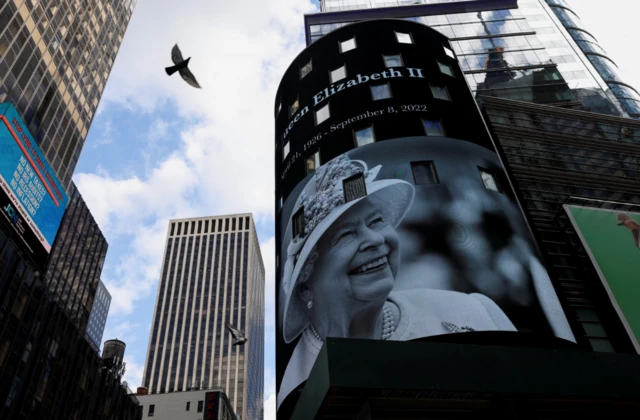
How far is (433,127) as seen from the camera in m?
27.7

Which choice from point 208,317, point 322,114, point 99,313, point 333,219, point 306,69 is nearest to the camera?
point 333,219

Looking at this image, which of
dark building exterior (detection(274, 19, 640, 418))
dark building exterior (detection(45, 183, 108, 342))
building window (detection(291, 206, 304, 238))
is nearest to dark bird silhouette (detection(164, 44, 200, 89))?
dark building exterior (detection(274, 19, 640, 418))

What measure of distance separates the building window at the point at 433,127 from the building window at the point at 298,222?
793 centimetres

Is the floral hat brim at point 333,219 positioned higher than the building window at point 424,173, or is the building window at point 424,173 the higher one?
the building window at point 424,173

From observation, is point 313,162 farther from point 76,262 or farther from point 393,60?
point 76,262

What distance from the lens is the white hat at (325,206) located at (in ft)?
78.4

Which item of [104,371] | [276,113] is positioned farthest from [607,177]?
[104,371]

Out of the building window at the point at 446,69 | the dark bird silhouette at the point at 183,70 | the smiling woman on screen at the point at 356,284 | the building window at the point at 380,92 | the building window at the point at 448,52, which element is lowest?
the smiling woman on screen at the point at 356,284

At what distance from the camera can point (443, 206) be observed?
2353cm

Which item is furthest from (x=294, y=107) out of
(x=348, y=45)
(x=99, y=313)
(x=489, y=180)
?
(x=99, y=313)

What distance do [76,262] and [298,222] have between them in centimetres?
7942

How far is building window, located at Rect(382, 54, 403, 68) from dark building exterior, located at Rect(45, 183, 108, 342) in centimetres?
6822

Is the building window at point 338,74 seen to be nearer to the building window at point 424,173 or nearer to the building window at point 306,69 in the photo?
the building window at point 306,69

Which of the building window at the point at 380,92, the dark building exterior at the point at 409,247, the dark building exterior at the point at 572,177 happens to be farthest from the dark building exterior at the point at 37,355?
the dark building exterior at the point at 572,177
